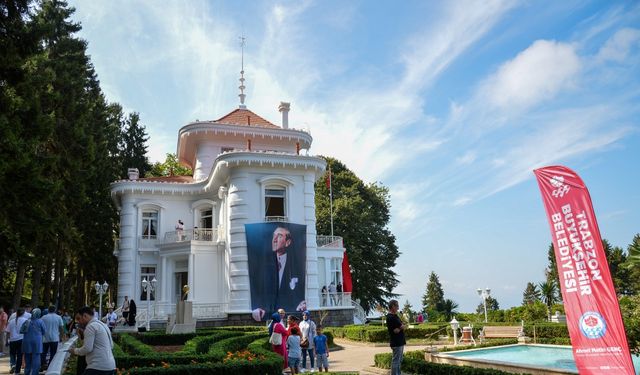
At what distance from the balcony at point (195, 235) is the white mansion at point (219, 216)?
6 centimetres

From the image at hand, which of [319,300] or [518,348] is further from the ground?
[319,300]

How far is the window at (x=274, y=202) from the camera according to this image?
29500 millimetres

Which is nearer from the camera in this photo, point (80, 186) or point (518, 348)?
point (518, 348)

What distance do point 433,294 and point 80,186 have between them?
207 ft

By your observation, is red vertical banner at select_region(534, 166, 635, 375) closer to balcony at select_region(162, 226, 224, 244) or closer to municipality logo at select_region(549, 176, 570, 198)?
municipality logo at select_region(549, 176, 570, 198)

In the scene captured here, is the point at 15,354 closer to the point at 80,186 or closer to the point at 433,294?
the point at 80,186

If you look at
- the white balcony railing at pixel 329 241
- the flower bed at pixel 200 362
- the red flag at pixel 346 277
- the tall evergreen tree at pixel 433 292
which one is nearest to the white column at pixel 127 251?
the white balcony railing at pixel 329 241

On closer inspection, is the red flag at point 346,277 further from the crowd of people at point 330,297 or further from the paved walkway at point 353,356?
the paved walkway at point 353,356

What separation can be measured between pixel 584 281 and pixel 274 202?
21.4 meters

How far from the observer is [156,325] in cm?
2820

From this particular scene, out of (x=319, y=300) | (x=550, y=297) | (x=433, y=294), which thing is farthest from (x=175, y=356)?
(x=433, y=294)

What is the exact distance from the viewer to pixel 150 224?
33.5m

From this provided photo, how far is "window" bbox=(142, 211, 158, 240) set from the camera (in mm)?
33312

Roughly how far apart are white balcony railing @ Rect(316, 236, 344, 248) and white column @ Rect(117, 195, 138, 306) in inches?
442
